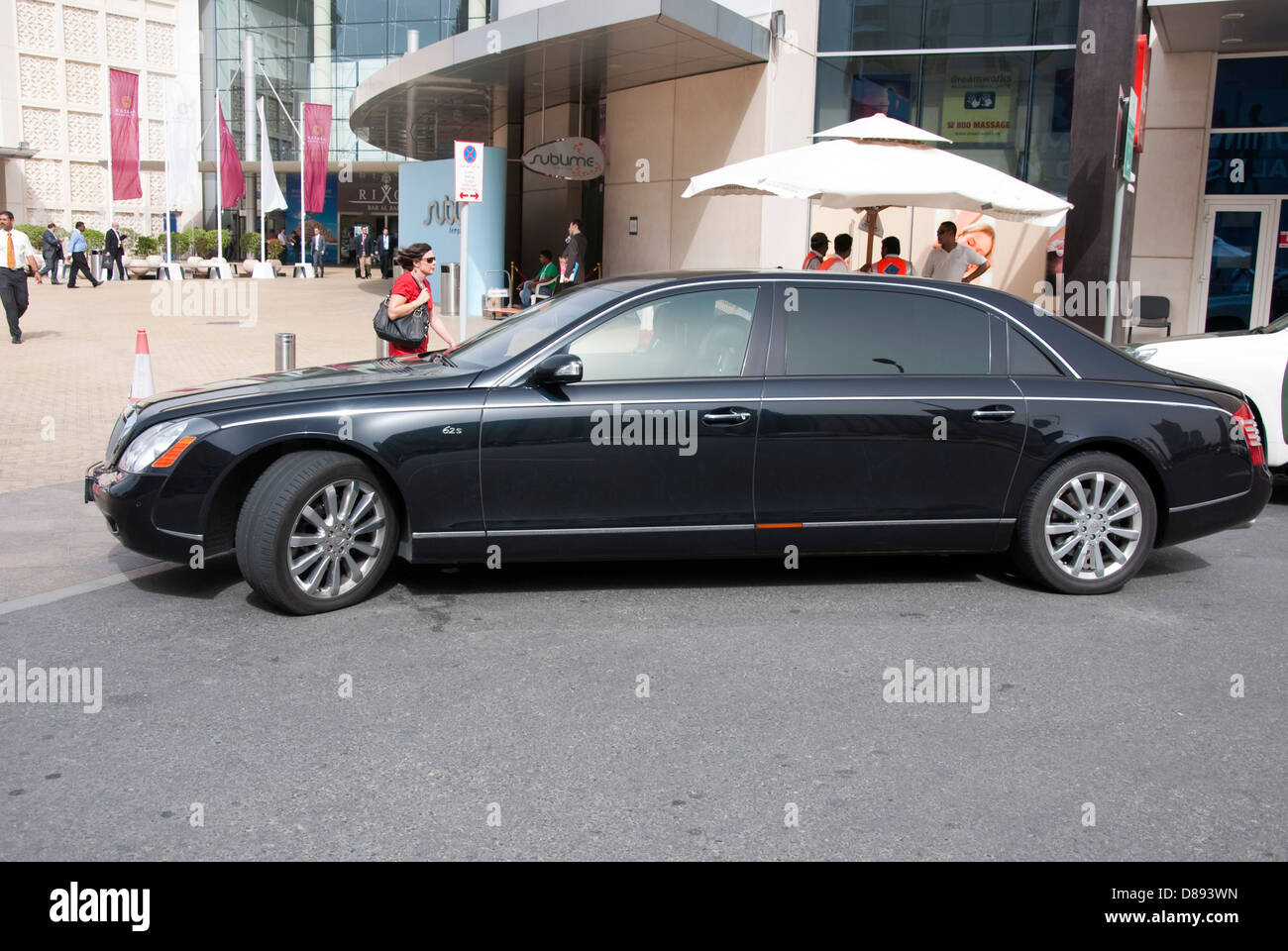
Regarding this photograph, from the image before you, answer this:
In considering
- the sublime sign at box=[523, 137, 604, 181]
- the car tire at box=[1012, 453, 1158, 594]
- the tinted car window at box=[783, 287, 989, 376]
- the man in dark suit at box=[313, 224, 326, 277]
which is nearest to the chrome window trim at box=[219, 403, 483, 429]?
the tinted car window at box=[783, 287, 989, 376]

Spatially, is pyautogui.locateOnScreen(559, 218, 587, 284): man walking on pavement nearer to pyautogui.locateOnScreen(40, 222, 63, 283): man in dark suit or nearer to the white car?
the white car

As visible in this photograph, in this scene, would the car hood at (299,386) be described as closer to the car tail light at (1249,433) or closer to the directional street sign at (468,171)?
the car tail light at (1249,433)

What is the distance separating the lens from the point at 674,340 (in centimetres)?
563

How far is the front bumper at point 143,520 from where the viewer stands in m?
5.20

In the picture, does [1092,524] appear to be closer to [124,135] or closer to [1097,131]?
[1097,131]

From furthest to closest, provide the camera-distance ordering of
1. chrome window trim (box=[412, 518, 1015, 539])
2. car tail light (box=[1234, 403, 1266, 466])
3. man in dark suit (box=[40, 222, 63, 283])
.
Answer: man in dark suit (box=[40, 222, 63, 283]) → car tail light (box=[1234, 403, 1266, 466]) → chrome window trim (box=[412, 518, 1015, 539])

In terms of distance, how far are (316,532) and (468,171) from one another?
7.42m

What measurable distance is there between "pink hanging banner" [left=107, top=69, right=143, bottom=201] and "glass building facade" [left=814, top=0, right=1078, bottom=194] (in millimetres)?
25144

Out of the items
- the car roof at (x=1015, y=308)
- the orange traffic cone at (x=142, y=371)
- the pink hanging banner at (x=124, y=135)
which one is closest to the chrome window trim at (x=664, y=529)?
the car roof at (x=1015, y=308)

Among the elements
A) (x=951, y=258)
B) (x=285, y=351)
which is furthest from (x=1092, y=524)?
(x=285, y=351)

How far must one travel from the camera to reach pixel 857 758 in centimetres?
390

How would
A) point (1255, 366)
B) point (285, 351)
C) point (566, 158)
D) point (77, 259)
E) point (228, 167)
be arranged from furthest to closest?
point (228, 167) < point (77, 259) < point (566, 158) < point (285, 351) < point (1255, 366)

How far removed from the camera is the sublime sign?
65.0 ft

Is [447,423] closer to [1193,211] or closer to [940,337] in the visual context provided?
[940,337]
